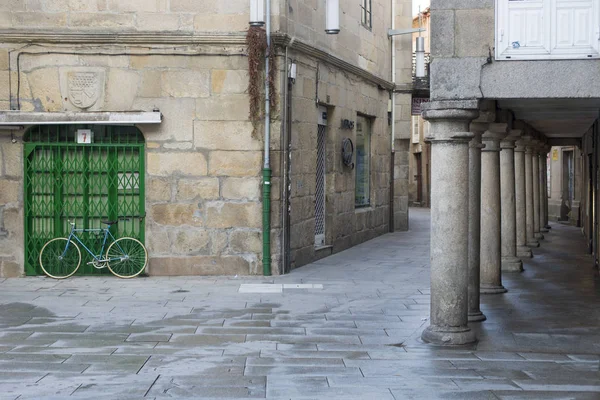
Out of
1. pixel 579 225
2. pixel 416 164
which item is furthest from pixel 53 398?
pixel 416 164

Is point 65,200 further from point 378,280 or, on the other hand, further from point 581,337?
point 581,337

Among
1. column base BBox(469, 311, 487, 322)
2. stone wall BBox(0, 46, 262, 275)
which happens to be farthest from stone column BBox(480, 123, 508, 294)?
stone wall BBox(0, 46, 262, 275)

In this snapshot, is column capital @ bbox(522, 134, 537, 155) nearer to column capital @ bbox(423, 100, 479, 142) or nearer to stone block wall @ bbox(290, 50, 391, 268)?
stone block wall @ bbox(290, 50, 391, 268)

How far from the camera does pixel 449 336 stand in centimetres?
960

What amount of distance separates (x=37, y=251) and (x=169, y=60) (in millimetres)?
3668

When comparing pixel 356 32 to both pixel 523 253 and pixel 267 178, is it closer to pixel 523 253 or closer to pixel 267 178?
pixel 523 253

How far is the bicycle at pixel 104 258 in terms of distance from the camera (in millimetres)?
15008

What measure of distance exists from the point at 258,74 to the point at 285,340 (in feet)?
20.9

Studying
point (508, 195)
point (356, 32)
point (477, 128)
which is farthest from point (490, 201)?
point (356, 32)

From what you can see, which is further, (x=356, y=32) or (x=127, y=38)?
(x=356, y=32)

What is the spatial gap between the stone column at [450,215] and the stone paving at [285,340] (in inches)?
14.0

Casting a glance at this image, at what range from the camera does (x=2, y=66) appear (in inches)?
587

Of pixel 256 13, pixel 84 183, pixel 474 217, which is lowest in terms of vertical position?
pixel 474 217

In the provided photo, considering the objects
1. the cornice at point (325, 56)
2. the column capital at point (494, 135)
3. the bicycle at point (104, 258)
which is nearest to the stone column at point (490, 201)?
the column capital at point (494, 135)
